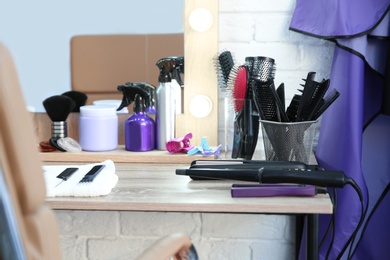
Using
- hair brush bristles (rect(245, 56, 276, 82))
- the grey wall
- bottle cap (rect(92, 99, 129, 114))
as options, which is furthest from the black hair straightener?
the grey wall

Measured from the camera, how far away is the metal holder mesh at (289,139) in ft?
4.58

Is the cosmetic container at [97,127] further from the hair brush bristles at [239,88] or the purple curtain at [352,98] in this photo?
the purple curtain at [352,98]

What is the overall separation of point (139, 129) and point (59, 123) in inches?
8.7

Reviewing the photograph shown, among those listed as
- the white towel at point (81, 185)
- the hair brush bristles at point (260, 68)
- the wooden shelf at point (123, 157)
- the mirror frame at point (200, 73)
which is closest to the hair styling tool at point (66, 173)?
the white towel at point (81, 185)

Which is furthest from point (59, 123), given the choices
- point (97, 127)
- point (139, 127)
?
point (139, 127)

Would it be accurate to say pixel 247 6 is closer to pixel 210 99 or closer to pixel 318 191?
pixel 210 99

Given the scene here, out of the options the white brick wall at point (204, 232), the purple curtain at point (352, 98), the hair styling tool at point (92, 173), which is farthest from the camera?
the white brick wall at point (204, 232)

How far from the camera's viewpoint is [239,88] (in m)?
1.48

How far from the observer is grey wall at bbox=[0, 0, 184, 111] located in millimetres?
1696

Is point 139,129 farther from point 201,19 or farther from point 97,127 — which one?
point 201,19

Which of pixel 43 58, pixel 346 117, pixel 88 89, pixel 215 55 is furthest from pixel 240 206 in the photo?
pixel 43 58

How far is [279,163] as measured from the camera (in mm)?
1320

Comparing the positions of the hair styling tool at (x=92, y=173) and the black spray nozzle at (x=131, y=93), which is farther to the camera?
the black spray nozzle at (x=131, y=93)

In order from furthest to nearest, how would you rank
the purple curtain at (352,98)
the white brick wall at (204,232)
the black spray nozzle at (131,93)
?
1. the white brick wall at (204,232)
2. the black spray nozzle at (131,93)
3. the purple curtain at (352,98)
